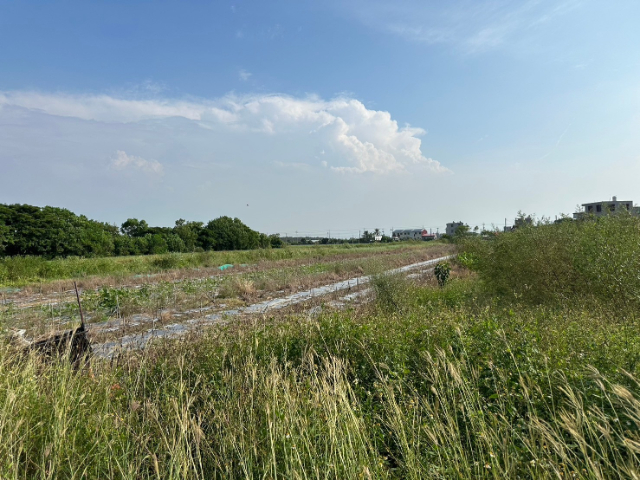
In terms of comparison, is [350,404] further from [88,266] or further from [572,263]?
[88,266]

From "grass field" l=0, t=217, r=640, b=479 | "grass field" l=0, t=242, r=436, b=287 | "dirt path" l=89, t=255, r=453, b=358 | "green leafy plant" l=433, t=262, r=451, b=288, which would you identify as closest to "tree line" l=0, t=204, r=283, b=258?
"grass field" l=0, t=242, r=436, b=287

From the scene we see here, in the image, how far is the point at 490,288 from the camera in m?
10.7

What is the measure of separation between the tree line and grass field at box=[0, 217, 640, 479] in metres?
32.0

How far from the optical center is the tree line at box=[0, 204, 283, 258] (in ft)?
102

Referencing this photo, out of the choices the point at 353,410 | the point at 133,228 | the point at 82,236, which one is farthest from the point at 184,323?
the point at 133,228

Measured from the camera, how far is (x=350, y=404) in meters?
3.42

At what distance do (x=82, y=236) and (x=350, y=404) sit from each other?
122 ft

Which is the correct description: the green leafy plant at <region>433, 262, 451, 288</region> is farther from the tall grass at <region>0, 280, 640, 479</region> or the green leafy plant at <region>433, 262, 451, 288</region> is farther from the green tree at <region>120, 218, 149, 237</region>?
the green tree at <region>120, 218, 149, 237</region>

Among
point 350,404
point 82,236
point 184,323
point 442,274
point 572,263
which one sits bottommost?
point 184,323

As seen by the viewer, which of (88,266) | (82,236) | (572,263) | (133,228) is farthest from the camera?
(133,228)

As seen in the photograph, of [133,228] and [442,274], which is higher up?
[133,228]

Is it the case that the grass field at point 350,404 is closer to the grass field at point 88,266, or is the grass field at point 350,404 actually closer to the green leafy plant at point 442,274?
the green leafy plant at point 442,274

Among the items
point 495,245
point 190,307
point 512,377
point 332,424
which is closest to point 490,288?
point 495,245

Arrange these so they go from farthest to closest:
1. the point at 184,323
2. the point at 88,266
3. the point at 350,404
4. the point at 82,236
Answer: the point at 82,236 < the point at 88,266 < the point at 184,323 < the point at 350,404
